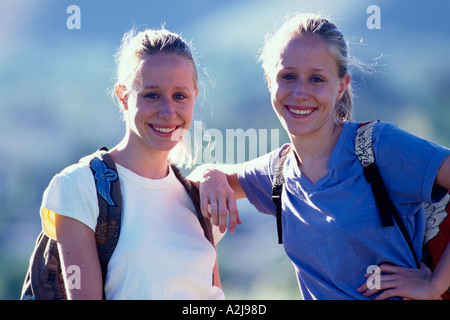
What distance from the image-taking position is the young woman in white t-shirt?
7.45 ft

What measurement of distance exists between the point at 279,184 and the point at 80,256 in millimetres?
1142

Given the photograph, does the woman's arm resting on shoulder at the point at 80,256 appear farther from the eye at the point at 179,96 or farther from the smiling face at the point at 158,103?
the eye at the point at 179,96

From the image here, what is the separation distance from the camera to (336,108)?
2.91 metres

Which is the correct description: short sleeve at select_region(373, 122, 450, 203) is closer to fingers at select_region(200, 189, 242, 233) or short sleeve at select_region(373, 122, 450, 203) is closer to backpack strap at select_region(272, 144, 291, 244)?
backpack strap at select_region(272, 144, 291, 244)

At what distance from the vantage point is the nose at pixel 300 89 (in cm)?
264

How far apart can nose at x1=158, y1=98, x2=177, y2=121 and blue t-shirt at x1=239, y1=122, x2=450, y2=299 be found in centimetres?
79

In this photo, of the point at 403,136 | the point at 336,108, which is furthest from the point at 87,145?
the point at 403,136

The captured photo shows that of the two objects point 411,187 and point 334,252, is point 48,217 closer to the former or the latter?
point 334,252

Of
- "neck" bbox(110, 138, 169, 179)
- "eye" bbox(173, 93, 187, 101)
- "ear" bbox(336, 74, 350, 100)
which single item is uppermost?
"ear" bbox(336, 74, 350, 100)

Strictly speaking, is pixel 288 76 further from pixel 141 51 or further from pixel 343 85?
pixel 141 51

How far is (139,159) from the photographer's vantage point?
8.61 ft

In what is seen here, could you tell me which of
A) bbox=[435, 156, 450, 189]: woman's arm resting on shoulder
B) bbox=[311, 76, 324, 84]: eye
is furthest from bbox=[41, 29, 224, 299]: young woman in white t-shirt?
bbox=[435, 156, 450, 189]: woman's arm resting on shoulder

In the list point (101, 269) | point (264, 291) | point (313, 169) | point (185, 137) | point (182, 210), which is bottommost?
point (264, 291)

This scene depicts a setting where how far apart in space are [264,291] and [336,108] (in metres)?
3.54
